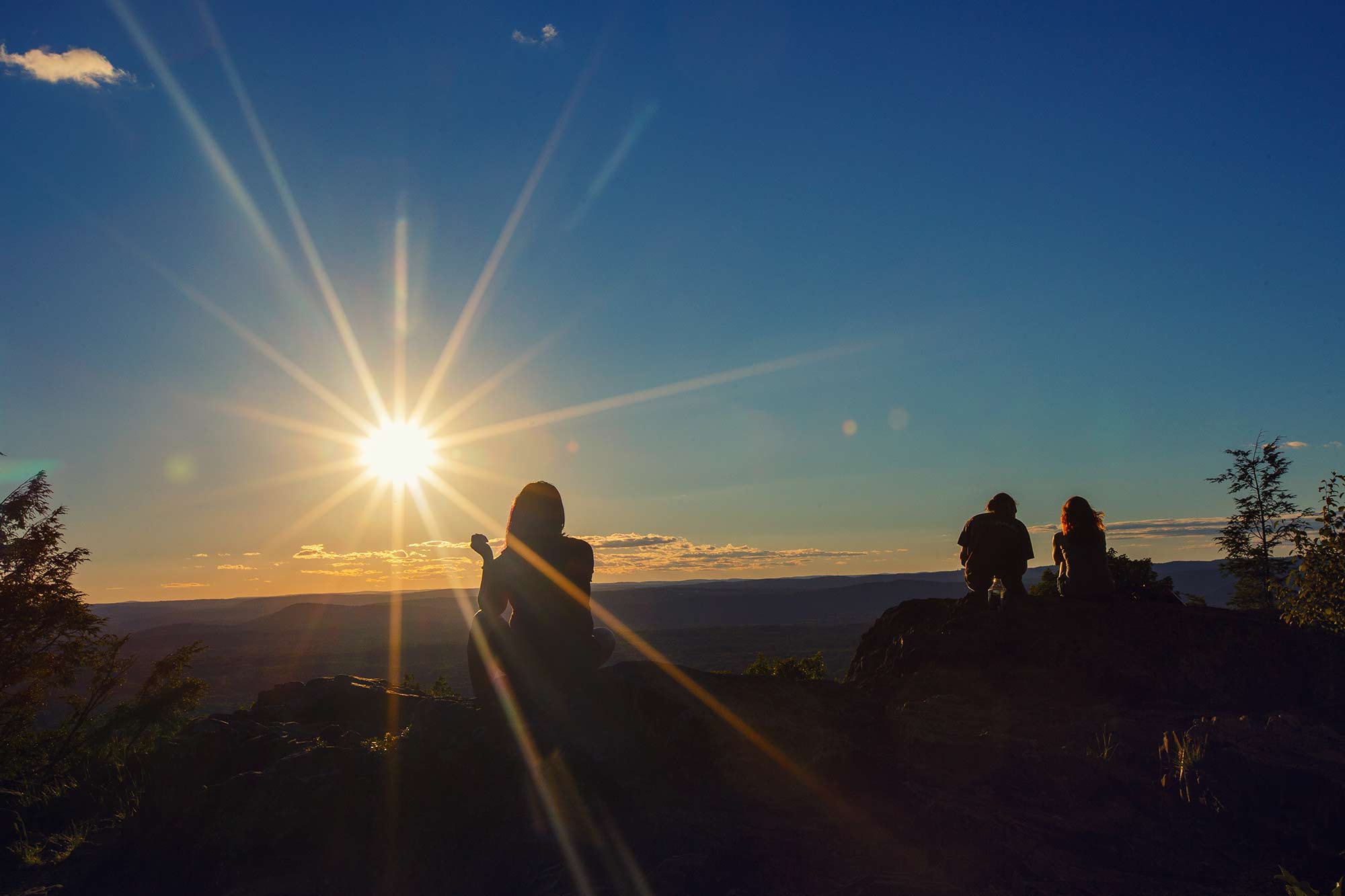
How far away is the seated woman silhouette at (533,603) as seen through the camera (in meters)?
6.70

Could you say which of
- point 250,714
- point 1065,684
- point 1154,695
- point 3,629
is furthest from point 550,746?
point 3,629

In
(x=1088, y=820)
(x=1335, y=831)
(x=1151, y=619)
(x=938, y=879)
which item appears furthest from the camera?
(x=1151, y=619)

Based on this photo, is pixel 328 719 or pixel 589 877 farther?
pixel 328 719

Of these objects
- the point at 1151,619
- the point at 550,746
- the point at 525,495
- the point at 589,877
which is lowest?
the point at 589,877

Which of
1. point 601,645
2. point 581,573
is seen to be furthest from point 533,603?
point 601,645

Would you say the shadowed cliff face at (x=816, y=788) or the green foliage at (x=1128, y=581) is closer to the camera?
the shadowed cliff face at (x=816, y=788)

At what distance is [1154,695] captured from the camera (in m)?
7.28

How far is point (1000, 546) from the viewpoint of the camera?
8.72 metres

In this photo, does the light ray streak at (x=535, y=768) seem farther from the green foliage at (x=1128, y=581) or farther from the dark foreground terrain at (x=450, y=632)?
the dark foreground terrain at (x=450, y=632)

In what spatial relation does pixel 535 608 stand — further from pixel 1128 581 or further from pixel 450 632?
pixel 450 632

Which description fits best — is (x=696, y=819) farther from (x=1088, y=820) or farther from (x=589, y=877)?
(x=1088, y=820)

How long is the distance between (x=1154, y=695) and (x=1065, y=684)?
0.80 meters

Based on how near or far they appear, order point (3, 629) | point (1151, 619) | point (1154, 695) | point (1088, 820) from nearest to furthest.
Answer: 1. point (1088, 820)
2. point (1154, 695)
3. point (1151, 619)
4. point (3, 629)

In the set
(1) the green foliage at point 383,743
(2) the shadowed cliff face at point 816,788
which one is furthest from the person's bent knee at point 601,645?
(1) the green foliage at point 383,743
